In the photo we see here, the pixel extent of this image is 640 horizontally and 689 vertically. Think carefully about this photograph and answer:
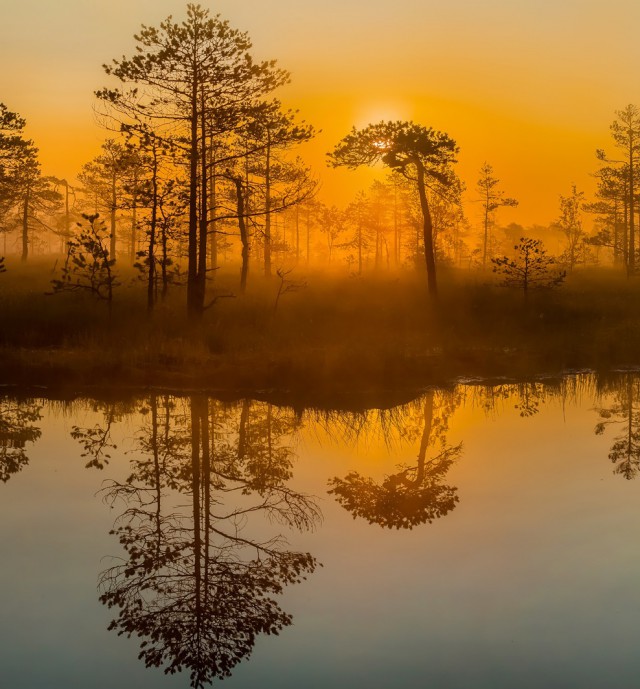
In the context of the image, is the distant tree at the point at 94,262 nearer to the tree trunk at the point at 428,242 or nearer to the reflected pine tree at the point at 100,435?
the reflected pine tree at the point at 100,435

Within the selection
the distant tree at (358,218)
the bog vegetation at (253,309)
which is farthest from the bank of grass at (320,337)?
the distant tree at (358,218)

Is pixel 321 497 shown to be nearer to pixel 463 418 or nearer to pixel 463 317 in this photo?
pixel 463 418

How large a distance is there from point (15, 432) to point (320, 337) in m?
12.5

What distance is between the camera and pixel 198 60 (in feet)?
77.0

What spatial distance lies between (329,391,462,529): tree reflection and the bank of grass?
6.73 metres

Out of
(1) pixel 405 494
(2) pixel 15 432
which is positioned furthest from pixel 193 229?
(1) pixel 405 494

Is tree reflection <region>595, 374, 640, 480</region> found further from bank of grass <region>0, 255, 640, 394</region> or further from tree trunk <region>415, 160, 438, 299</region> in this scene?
tree trunk <region>415, 160, 438, 299</region>

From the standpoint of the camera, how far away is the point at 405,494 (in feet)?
31.0

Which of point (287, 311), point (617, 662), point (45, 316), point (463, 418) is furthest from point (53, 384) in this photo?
point (617, 662)

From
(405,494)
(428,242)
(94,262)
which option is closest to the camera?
(405,494)

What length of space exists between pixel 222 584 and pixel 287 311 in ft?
68.7

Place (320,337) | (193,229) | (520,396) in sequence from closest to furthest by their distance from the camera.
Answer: (520,396) → (320,337) → (193,229)

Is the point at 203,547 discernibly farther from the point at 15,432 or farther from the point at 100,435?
the point at 15,432

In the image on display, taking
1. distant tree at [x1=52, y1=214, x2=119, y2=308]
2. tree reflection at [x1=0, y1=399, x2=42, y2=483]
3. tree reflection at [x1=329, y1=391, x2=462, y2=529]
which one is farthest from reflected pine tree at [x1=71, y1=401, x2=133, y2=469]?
distant tree at [x1=52, y1=214, x2=119, y2=308]
